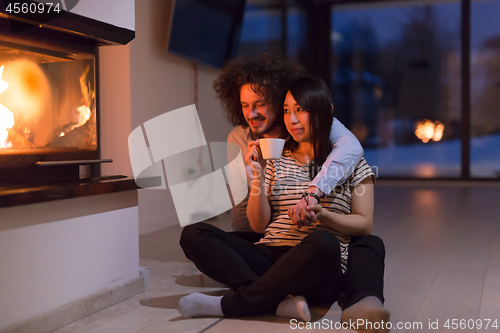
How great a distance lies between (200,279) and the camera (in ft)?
7.22

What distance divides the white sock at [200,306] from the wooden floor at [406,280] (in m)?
0.02

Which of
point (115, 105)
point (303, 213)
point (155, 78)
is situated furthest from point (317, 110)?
point (155, 78)

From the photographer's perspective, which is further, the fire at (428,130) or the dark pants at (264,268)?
the fire at (428,130)

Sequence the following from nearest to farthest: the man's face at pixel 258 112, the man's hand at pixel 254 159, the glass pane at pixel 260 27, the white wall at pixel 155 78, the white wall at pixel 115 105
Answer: the man's hand at pixel 254 159
the man's face at pixel 258 112
the white wall at pixel 115 105
the white wall at pixel 155 78
the glass pane at pixel 260 27

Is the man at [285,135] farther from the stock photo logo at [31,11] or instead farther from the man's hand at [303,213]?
the stock photo logo at [31,11]

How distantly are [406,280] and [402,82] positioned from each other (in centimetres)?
527

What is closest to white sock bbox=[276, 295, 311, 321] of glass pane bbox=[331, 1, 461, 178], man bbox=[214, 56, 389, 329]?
man bbox=[214, 56, 389, 329]

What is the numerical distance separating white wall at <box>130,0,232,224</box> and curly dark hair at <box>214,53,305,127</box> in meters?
1.20

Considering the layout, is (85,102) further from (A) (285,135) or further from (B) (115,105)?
(B) (115,105)

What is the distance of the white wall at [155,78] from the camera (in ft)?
11.1

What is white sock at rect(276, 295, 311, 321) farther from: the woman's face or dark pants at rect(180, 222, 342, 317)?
the woman's face

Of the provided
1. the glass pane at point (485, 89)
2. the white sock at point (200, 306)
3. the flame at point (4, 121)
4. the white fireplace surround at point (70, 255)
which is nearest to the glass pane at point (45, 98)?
the flame at point (4, 121)

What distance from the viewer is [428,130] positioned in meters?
6.82

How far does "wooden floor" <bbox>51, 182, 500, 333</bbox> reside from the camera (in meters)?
1.63
